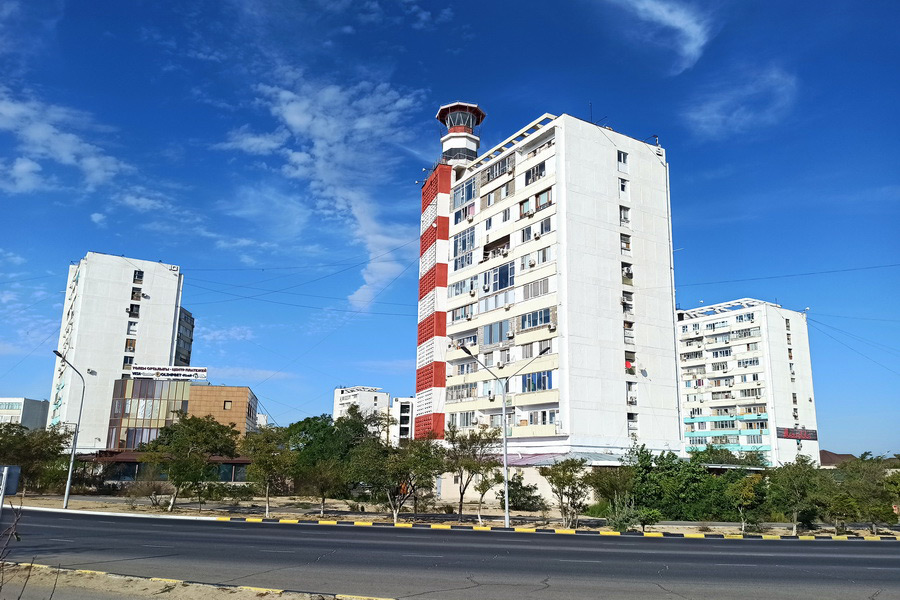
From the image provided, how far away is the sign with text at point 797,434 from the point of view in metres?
89.9

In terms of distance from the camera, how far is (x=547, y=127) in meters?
54.2

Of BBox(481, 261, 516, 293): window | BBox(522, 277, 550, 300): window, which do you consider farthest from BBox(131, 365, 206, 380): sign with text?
BBox(522, 277, 550, 300): window

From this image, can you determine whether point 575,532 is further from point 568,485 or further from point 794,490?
point 794,490

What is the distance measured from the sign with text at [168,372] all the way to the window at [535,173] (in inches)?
2304

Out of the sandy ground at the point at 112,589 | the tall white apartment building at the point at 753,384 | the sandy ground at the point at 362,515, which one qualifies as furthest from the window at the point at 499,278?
the sandy ground at the point at 112,589

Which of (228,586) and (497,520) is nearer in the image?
(228,586)

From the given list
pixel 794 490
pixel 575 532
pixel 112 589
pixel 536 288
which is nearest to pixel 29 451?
pixel 536 288

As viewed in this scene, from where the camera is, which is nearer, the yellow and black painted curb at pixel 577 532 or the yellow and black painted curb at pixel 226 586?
the yellow and black painted curb at pixel 226 586

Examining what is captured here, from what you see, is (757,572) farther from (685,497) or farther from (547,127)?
(547,127)

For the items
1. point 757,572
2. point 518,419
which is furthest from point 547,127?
point 757,572

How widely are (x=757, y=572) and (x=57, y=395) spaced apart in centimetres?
10671

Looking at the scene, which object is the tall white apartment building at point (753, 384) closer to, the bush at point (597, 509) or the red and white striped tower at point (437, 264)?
the red and white striped tower at point (437, 264)

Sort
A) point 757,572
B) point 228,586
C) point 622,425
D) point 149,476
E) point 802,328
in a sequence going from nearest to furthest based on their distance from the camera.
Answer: point 228,586, point 757,572, point 149,476, point 622,425, point 802,328

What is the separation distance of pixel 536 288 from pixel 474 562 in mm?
37905
